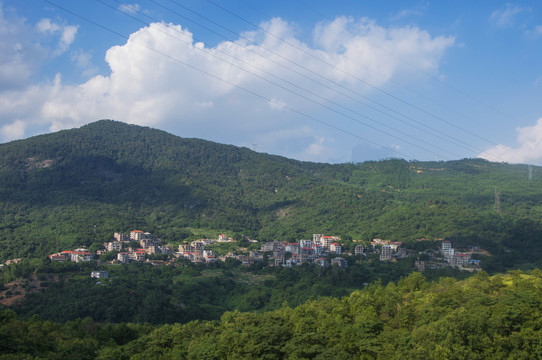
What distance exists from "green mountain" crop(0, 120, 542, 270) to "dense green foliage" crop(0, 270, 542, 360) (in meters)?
32.7

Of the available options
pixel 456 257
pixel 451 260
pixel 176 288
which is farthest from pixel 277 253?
pixel 456 257

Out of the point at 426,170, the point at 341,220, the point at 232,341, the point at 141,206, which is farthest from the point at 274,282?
the point at 426,170

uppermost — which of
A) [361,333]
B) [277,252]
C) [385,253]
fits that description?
[385,253]

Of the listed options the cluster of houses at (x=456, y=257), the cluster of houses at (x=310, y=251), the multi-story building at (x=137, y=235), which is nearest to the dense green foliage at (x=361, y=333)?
the cluster of houses at (x=456, y=257)

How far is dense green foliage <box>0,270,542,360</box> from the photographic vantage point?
2064 centimetres

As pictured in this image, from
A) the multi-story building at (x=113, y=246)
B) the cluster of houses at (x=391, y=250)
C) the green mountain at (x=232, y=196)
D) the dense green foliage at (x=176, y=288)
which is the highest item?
the green mountain at (x=232, y=196)

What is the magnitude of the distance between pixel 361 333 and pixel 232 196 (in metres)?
86.1

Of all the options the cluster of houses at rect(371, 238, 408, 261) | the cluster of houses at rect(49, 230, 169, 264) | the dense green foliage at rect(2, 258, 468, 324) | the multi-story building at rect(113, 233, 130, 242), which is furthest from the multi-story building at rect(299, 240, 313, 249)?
the multi-story building at rect(113, 233, 130, 242)

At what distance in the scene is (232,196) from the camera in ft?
354

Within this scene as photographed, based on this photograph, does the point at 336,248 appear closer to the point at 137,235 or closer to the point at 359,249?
the point at 359,249

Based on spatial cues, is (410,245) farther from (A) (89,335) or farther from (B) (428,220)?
(A) (89,335)

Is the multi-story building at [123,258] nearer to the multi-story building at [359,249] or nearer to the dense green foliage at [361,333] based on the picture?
the multi-story building at [359,249]

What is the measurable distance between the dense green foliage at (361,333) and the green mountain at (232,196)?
1288 inches

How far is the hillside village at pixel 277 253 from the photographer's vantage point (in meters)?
58.3
